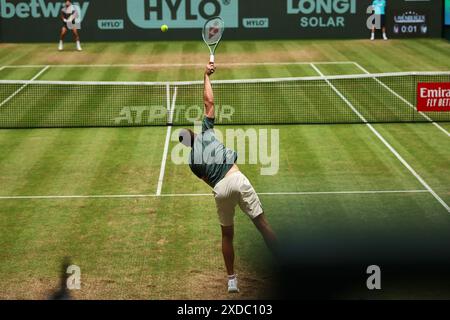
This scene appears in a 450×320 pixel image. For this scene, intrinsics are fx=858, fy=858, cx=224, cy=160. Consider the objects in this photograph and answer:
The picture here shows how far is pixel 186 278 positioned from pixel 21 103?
14.6 meters

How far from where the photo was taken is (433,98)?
2381 centimetres

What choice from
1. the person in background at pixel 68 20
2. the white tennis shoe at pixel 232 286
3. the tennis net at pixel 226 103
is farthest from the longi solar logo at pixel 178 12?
the white tennis shoe at pixel 232 286

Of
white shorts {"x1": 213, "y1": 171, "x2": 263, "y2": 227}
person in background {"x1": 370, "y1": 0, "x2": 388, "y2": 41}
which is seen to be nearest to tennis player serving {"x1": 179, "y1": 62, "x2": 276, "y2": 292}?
white shorts {"x1": 213, "y1": 171, "x2": 263, "y2": 227}

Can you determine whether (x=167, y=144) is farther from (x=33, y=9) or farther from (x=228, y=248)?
(x=33, y=9)

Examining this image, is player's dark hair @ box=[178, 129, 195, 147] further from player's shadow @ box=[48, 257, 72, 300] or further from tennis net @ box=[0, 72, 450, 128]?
tennis net @ box=[0, 72, 450, 128]

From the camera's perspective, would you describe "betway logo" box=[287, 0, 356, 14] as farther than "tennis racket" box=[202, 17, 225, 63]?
Yes

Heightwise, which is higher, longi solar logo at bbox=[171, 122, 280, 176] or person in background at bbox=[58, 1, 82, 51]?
person in background at bbox=[58, 1, 82, 51]

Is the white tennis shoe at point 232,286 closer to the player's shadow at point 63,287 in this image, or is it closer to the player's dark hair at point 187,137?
the player's dark hair at point 187,137

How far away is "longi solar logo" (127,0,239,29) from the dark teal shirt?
89.5 ft

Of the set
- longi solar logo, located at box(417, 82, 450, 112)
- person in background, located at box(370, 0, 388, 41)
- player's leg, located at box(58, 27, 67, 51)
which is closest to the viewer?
longi solar logo, located at box(417, 82, 450, 112)

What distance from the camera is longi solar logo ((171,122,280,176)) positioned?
18781 millimetres

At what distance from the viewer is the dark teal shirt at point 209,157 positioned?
10945 mm

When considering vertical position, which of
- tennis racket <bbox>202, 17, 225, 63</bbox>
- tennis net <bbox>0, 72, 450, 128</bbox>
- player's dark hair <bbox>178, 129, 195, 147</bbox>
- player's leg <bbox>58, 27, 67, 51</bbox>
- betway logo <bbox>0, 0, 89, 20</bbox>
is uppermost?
tennis racket <bbox>202, 17, 225, 63</bbox>

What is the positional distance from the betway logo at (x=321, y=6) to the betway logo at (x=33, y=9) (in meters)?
9.15
